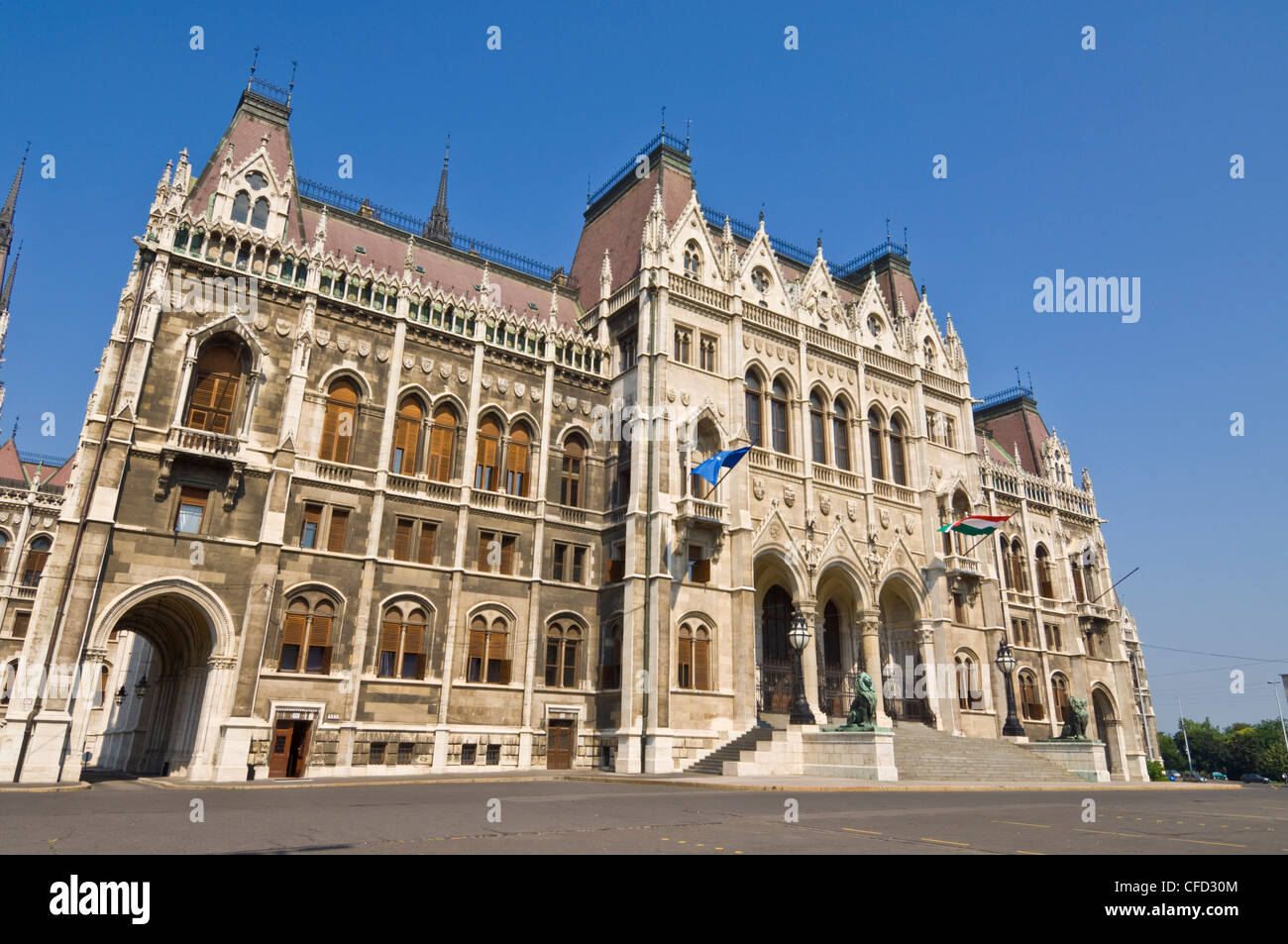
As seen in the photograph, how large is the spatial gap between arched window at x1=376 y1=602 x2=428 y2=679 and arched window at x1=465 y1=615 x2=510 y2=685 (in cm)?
185

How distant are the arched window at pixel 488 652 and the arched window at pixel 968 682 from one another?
2237 cm

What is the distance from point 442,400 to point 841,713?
903 inches

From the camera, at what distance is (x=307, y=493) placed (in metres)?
28.7

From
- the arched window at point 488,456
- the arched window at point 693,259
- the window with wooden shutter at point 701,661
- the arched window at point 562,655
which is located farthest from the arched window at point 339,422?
the arched window at point 693,259

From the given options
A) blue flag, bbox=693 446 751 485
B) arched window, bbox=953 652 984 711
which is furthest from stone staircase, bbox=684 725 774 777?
arched window, bbox=953 652 984 711

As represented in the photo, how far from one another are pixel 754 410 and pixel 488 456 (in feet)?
41.4

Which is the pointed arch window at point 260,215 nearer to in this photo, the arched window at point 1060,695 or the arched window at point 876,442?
the arched window at point 876,442

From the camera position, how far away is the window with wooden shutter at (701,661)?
31.9 meters

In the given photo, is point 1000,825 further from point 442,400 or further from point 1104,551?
point 1104,551

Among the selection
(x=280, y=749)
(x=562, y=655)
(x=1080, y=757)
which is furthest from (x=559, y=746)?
(x=1080, y=757)

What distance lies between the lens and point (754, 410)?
3797 cm

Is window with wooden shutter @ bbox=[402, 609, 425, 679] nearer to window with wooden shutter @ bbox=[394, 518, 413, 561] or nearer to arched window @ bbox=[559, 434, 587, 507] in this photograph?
window with wooden shutter @ bbox=[394, 518, 413, 561]

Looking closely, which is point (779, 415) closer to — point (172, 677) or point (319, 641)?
point (319, 641)

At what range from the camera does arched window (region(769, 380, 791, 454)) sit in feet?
125
